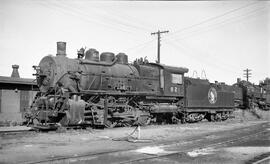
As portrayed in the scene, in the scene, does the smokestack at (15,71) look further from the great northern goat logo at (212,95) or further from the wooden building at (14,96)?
the great northern goat logo at (212,95)

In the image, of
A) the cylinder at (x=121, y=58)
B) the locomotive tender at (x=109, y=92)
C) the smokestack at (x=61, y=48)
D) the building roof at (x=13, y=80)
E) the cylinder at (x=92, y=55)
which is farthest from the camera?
the building roof at (x=13, y=80)

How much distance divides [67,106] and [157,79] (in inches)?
294

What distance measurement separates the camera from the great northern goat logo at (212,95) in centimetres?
2358

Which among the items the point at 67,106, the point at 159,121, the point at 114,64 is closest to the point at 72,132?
the point at 67,106

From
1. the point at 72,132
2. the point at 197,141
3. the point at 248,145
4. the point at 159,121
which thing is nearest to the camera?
the point at 248,145

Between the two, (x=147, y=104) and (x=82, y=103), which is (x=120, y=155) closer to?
(x=82, y=103)

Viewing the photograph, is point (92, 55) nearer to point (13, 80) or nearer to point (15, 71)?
point (13, 80)

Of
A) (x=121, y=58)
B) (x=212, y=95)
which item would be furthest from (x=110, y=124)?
(x=212, y=95)

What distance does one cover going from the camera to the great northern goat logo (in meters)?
23.6

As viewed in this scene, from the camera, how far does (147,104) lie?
738 inches

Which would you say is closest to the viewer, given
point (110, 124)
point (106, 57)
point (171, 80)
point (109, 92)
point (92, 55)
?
point (109, 92)

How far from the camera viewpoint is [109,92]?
1636 cm

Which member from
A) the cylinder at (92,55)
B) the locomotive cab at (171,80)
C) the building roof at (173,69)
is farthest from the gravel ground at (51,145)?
the building roof at (173,69)

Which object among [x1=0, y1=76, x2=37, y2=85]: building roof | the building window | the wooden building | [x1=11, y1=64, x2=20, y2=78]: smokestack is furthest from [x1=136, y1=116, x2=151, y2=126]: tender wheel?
[x1=11, y1=64, x2=20, y2=78]: smokestack
